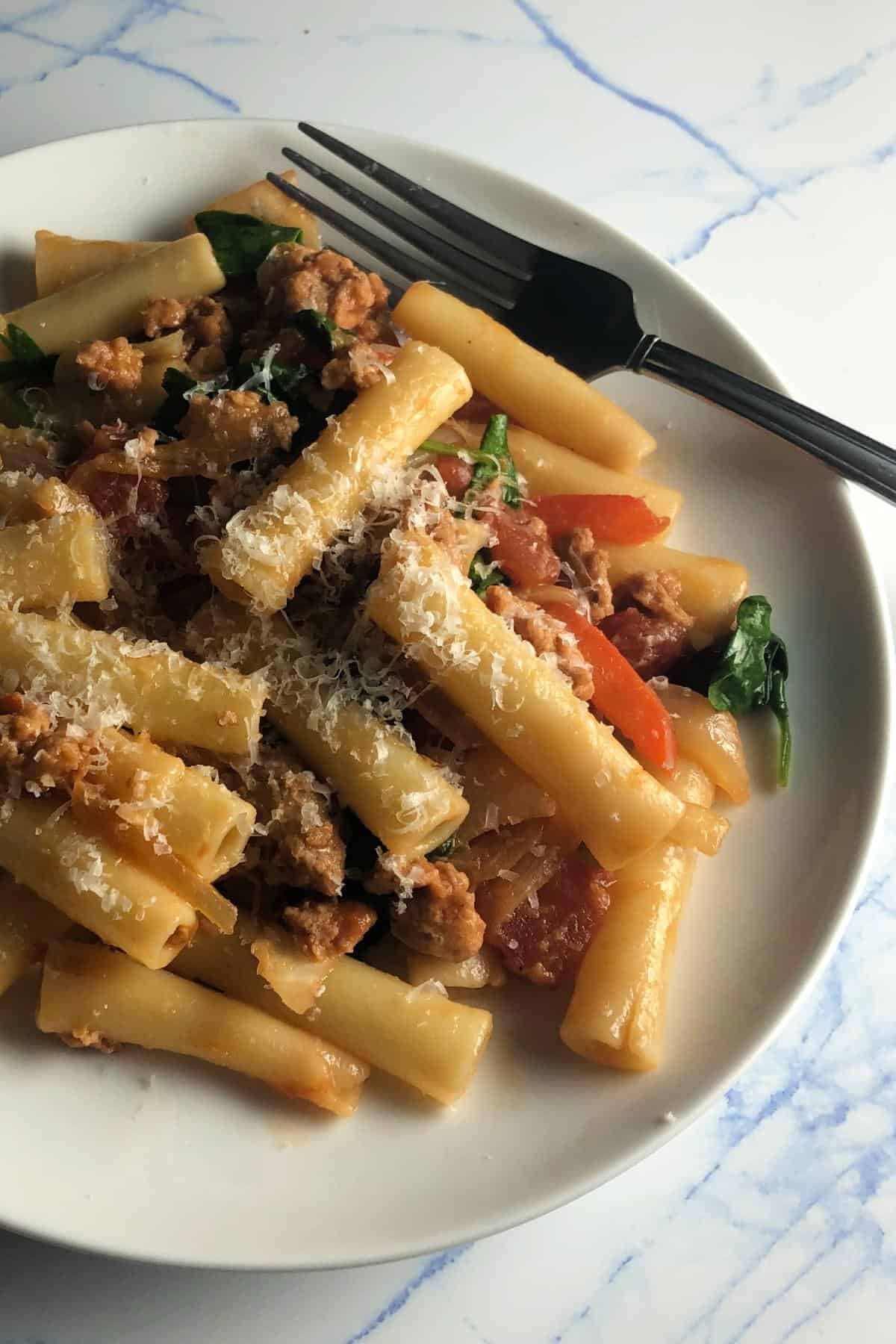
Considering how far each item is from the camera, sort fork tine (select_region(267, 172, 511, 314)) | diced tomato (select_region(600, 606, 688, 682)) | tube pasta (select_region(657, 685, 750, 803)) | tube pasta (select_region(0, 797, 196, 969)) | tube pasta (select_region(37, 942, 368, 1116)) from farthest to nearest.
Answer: fork tine (select_region(267, 172, 511, 314)) < diced tomato (select_region(600, 606, 688, 682)) < tube pasta (select_region(657, 685, 750, 803)) < tube pasta (select_region(37, 942, 368, 1116)) < tube pasta (select_region(0, 797, 196, 969))

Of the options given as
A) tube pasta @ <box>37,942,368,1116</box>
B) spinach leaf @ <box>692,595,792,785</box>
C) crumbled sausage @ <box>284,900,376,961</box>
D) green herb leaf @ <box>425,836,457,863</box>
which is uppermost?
spinach leaf @ <box>692,595,792,785</box>

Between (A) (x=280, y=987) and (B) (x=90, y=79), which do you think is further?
(B) (x=90, y=79)

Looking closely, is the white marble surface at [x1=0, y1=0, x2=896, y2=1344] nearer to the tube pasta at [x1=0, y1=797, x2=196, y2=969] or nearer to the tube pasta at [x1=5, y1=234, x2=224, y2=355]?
the tube pasta at [x1=0, y1=797, x2=196, y2=969]

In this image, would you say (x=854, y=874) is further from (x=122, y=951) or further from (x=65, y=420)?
(x=65, y=420)

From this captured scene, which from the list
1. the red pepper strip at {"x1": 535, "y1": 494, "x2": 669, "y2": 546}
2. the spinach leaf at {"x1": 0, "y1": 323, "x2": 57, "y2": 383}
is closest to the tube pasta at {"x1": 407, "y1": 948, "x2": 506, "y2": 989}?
the red pepper strip at {"x1": 535, "y1": 494, "x2": 669, "y2": 546}

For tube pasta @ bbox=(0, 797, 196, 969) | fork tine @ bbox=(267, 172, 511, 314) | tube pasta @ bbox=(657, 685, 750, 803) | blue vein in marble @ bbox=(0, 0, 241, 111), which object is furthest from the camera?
blue vein in marble @ bbox=(0, 0, 241, 111)

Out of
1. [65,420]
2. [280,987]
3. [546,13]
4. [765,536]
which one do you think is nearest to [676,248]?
[546,13]

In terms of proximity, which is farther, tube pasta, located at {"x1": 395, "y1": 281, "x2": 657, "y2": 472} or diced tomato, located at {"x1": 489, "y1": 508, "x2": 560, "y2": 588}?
tube pasta, located at {"x1": 395, "y1": 281, "x2": 657, "y2": 472}
